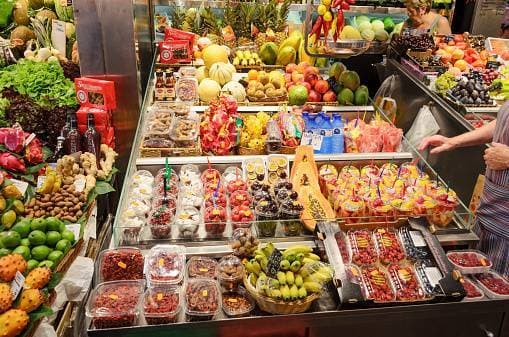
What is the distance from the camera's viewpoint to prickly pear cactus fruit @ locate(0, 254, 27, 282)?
239 cm

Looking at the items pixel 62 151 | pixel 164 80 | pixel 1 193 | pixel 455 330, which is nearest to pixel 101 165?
pixel 62 151

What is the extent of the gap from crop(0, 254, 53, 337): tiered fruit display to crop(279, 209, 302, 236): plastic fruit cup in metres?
1.41

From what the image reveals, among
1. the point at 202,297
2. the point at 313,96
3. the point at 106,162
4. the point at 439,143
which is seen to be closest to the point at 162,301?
the point at 202,297

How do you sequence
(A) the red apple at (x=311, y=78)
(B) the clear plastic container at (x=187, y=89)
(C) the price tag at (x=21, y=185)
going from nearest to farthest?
(C) the price tag at (x=21, y=185) → (B) the clear plastic container at (x=187, y=89) → (A) the red apple at (x=311, y=78)

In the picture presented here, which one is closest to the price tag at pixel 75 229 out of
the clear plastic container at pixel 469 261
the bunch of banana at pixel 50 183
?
the bunch of banana at pixel 50 183

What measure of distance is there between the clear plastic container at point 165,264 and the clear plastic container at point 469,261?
5.28 ft

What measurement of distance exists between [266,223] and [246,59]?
2990 millimetres

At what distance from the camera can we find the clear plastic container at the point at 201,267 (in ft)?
8.51

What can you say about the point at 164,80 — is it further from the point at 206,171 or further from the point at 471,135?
the point at 471,135

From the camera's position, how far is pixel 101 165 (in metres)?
3.79

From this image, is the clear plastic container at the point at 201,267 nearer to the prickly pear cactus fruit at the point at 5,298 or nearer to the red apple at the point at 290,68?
the prickly pear cactus fruit at the point at 5,298

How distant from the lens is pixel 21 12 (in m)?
5.35

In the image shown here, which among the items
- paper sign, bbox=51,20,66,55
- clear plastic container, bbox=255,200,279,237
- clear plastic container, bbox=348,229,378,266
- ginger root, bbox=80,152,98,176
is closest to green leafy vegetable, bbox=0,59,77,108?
paper sign, bbox=51,20,66,55

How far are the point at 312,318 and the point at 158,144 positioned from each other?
76.0 inches
